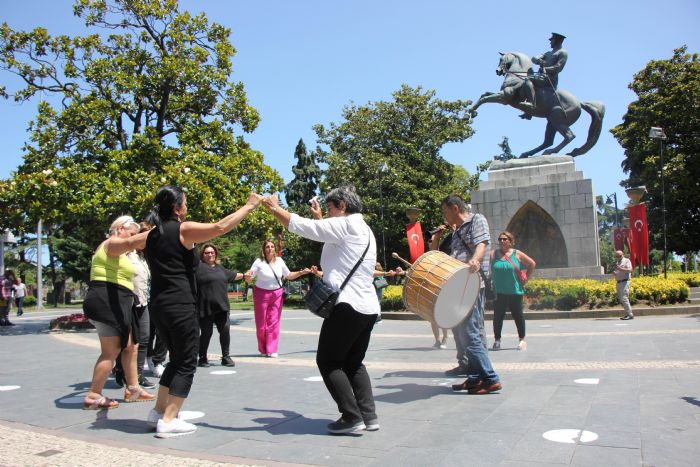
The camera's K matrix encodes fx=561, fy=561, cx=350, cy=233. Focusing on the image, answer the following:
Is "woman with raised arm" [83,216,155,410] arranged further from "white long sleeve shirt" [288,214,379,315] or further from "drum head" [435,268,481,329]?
"drum head" [435,268,481,329]

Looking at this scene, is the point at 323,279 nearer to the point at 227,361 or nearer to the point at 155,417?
the point at 155,417

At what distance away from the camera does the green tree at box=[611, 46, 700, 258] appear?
30.6 meters

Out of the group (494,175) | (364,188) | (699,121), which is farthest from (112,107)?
(699,121)

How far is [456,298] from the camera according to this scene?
546cm

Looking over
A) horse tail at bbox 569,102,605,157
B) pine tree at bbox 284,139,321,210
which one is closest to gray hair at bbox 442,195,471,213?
horse tail at bbox 569,102,605,157

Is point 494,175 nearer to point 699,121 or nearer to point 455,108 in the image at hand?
point 455,108

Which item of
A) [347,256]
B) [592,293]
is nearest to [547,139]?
[592,293]

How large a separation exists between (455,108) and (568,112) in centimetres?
1680

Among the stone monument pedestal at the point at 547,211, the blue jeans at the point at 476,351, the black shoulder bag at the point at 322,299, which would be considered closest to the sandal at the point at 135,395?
the black shoulder bag at the point at 322,299

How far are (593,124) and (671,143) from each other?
17329 mm

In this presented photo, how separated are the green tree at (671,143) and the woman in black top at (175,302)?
3084 centimetres

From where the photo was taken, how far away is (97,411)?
17.3ft

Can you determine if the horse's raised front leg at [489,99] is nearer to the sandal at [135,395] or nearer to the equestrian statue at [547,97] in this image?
the equestrian statue at [547,97]

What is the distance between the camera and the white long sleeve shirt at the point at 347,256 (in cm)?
423
